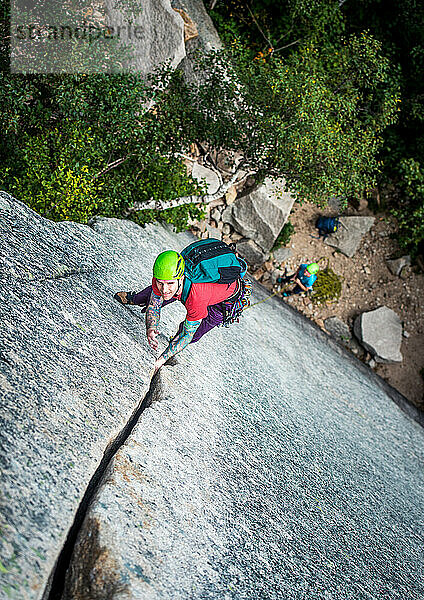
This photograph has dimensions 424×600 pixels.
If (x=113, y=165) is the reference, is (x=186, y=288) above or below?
above

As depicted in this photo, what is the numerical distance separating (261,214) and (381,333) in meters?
7.43

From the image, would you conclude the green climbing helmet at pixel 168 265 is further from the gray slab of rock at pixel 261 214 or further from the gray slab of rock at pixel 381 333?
the gray slab of rock at pixel 381 333

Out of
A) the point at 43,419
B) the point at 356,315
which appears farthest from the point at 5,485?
the point at 356,315

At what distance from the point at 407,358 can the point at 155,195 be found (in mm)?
13570

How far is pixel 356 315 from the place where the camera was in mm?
18453

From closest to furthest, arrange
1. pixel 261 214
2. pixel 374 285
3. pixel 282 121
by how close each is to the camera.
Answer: pixel 282 121
pixel 261 214
pixel 374 285

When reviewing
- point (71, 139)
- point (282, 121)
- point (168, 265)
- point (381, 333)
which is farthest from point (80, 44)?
point (381, 333)

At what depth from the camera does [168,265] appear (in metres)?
A: 5.49

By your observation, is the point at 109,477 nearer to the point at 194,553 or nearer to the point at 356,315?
the point at 194,553

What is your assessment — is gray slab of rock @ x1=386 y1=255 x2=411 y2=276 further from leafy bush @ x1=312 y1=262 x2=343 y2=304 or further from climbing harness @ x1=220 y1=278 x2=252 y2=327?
climbing harness @ x1=220 y1=278 x2=252 y2=327

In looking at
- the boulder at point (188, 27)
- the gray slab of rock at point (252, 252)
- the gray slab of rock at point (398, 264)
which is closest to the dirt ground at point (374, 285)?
the gray slab of rock at point (398, 264)

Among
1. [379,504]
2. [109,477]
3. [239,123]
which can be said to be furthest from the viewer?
[239,123]

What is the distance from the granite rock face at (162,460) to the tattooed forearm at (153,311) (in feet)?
2.74

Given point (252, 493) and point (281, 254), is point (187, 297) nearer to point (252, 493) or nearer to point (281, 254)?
point (252, 493)
